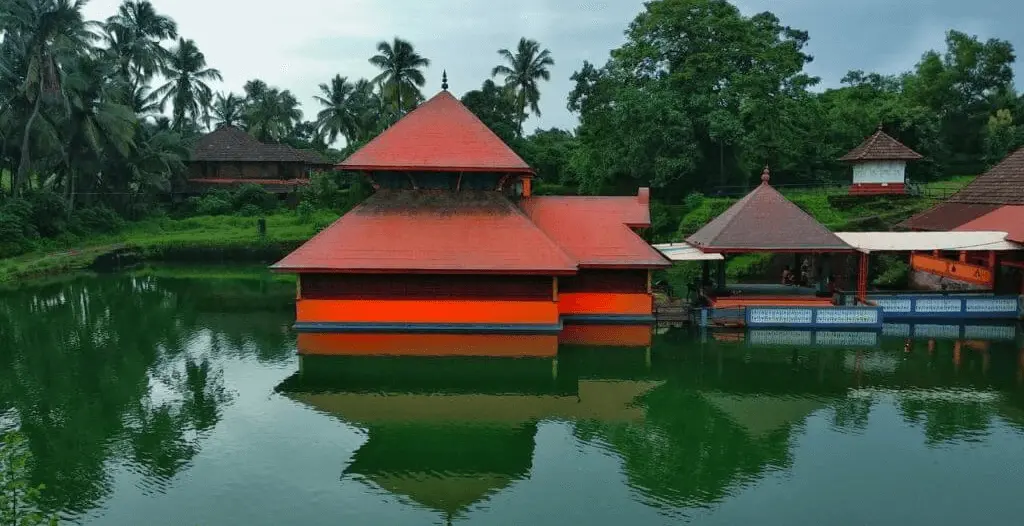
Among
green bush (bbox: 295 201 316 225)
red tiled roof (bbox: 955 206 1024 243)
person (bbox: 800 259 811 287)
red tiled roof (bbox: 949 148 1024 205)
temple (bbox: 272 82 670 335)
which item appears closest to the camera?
temple (bbox: 272 82 670 335)

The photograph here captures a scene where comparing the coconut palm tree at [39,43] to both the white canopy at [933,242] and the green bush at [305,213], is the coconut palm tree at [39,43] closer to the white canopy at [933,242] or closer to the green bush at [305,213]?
the green bush at [305,213]

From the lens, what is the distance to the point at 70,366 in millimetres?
13273

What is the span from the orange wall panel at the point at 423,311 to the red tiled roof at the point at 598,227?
1896 millimetres

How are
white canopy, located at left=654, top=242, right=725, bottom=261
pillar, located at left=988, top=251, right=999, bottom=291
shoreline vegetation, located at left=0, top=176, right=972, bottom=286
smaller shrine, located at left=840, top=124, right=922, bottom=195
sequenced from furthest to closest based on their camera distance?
smaller shrine, located at left=840, top=124, right=922, bottom=195 < shoreline vegetation, located at left=0, top=176, right=972, bottom=286 < pillar, located at left=988, top=251, right=999, bottom=291 < white canopy, located at left=654, top=242, right=725, bottom=261

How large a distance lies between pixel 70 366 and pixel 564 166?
2859 centimetres

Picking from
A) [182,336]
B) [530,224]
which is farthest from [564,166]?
[182,336]

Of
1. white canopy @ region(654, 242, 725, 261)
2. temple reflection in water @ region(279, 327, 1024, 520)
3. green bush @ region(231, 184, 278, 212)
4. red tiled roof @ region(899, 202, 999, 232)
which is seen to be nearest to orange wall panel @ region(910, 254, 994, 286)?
red tiled roof @ region(899, 202, 999, 232)

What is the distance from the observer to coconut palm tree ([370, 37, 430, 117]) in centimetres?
3728

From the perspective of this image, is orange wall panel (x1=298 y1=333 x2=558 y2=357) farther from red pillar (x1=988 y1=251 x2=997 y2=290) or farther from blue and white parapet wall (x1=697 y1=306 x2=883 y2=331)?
red pillar (x1=988 y1=251 x2=997 y2=290)

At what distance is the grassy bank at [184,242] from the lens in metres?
27.3

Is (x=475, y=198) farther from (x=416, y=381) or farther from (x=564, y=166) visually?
(x=564, y=166)

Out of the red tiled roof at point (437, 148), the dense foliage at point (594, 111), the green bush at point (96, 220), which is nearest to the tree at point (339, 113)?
the dense foliage at point (594, 111)

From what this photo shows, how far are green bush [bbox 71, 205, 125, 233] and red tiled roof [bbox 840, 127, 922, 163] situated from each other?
33637 mm

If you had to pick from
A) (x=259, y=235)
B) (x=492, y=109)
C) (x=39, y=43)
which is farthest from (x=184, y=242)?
(x=492, y=109)
